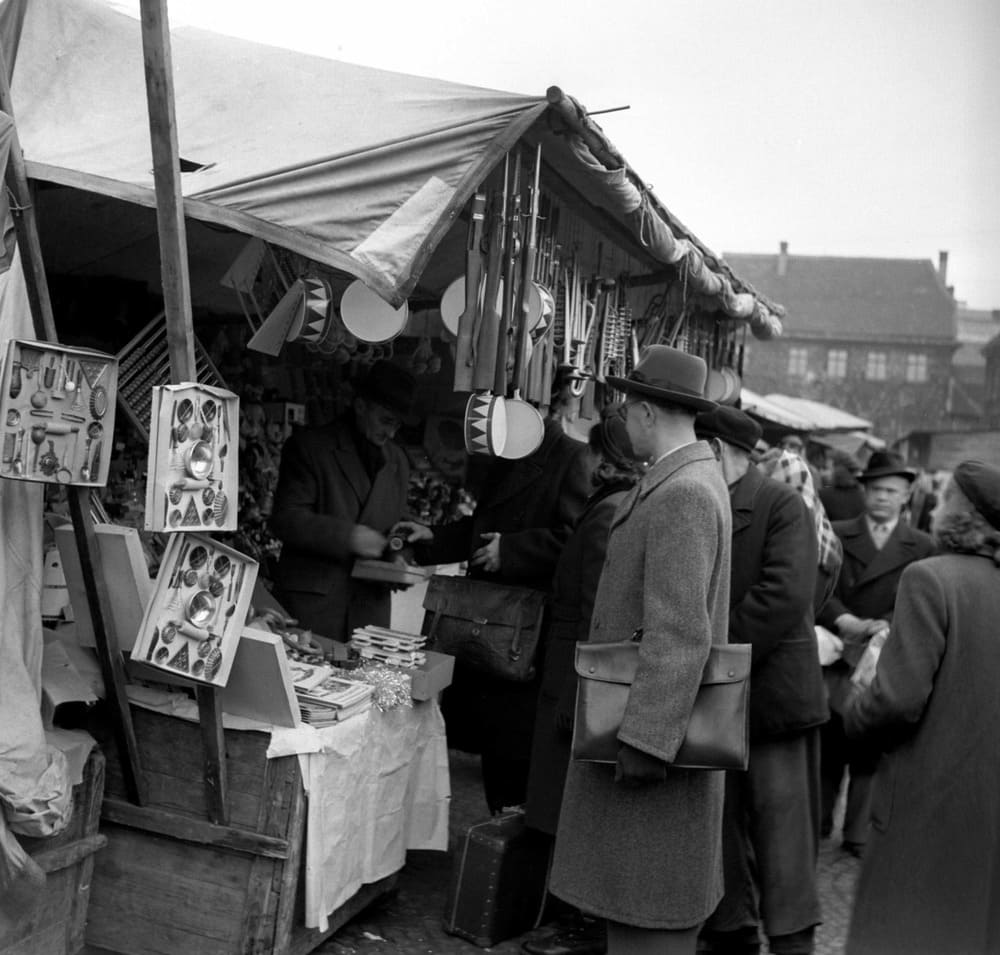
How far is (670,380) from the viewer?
119 inches

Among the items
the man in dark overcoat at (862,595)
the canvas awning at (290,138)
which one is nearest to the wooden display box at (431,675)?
the canvas awning at (290,138)

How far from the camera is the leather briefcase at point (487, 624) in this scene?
4.18 metres

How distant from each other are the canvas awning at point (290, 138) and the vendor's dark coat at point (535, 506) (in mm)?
993

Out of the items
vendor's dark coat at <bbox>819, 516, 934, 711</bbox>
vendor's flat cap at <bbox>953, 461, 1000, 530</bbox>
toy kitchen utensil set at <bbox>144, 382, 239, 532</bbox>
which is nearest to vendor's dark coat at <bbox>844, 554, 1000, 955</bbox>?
vendor's flat cap at <bbox>953, 461, 1000, 530</bbox>

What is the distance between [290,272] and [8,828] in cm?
232

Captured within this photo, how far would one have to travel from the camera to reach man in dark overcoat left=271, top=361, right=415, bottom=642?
4258 mm

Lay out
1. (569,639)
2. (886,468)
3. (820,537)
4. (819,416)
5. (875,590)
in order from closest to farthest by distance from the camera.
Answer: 1. (569,639)
2. (820,537)
3. (875,590)
4. (886,468)
5. (819,416)

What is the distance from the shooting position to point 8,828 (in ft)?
9.09

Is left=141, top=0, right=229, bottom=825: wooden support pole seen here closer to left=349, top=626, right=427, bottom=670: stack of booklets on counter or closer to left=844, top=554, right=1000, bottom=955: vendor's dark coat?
left=349, top=626, right=427, bottom=670: stack of booklets on counter

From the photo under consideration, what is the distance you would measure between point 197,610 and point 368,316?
1.24 meters

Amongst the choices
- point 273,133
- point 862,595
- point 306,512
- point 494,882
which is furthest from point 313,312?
point 862,595

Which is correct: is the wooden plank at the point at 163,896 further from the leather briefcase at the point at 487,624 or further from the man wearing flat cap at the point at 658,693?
the leather briefcase at the point at 487,624

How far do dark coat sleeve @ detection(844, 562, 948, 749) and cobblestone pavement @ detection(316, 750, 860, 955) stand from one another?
1751 millimetres

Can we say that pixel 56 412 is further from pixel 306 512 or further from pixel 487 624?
pixel 487 624
